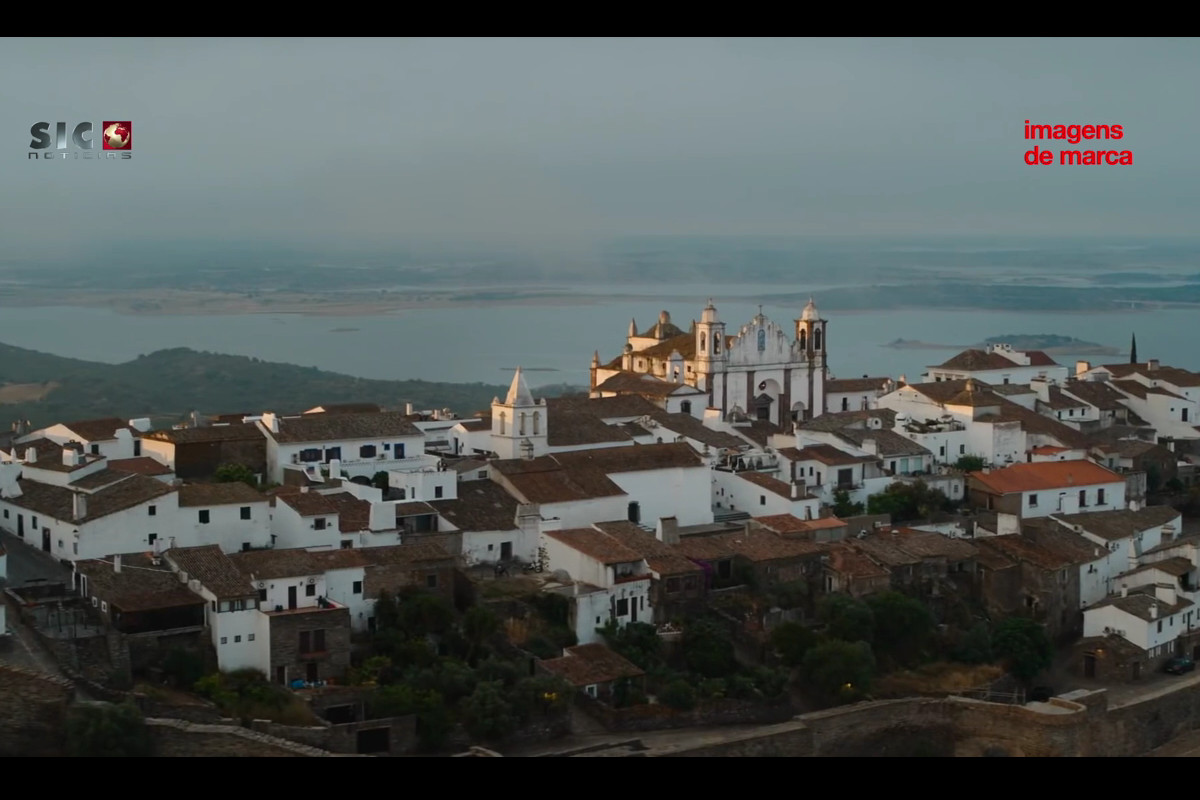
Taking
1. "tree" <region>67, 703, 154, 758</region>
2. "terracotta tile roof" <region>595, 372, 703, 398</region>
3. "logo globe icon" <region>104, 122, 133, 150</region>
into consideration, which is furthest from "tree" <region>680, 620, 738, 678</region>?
"terracotta tile roof" <region>595, 372, 703, 398</region>

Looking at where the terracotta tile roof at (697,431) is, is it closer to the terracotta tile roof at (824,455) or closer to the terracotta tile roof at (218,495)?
the terracotta tile roof at (824,455)

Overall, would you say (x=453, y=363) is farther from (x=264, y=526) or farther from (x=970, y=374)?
(x=264, y=526)

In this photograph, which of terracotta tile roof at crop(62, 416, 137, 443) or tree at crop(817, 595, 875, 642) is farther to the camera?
terracotta tile roof at crop(62, 416, 137, 443)

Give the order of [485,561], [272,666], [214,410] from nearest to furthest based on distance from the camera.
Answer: [272,666]
[485,561]
[214,410]

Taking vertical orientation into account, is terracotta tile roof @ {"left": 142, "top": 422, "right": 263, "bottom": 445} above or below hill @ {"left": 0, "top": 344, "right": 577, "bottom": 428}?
above

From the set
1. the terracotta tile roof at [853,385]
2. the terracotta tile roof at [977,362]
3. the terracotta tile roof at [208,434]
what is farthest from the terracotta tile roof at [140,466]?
the terracotta tile roof at [977,362]

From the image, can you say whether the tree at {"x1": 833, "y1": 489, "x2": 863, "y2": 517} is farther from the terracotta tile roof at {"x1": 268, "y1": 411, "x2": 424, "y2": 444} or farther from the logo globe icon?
the logo globe icon

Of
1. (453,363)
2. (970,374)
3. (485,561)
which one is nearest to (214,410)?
(453,363)
